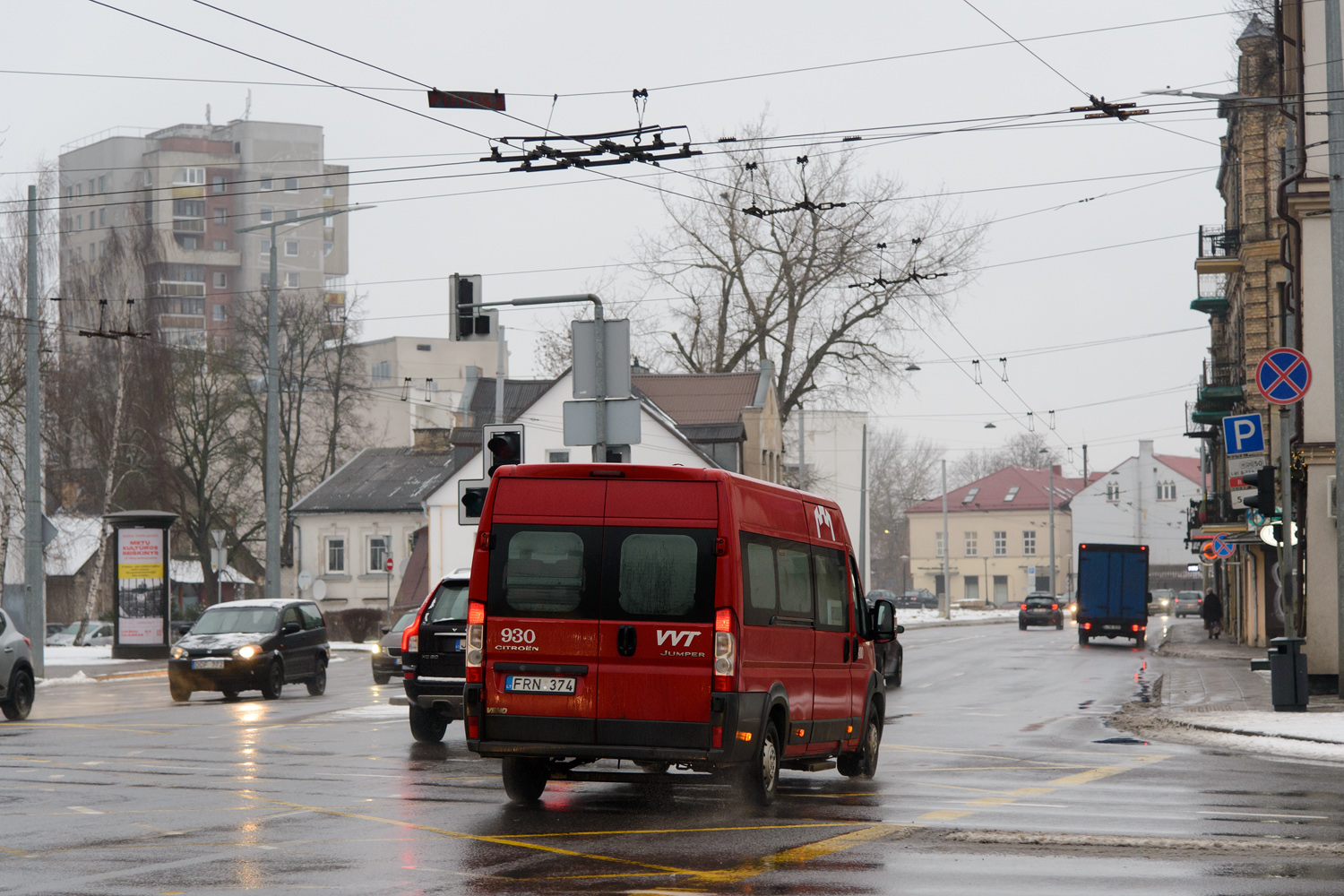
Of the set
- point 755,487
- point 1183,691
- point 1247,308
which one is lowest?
point 1183,691

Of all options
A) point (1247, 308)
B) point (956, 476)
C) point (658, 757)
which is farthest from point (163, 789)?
point (956, 476)

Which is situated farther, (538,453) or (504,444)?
(538,453)

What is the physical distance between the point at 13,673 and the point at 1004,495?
4296 inches

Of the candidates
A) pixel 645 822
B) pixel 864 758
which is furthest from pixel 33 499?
pixel 645 822

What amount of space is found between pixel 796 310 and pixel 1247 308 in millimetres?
16344

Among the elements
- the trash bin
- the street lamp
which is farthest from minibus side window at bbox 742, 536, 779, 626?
A: the street lamp

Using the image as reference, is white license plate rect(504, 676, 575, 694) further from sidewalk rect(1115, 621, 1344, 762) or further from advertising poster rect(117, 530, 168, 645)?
advertising poster rect(117, 530, 168, 645)

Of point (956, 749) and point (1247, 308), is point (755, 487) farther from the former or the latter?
point (1247, 308)

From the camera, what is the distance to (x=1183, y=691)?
27.3 meters

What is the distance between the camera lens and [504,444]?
768 inches

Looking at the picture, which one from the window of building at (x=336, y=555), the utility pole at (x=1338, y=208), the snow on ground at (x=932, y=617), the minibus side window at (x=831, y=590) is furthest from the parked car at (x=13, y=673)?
the snow on ground at (x=932, y=617)

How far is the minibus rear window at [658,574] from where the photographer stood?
11.1 m

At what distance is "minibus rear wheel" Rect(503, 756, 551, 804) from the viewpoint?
38.7ft

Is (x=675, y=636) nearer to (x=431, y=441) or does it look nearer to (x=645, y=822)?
(x=645, y=822)
